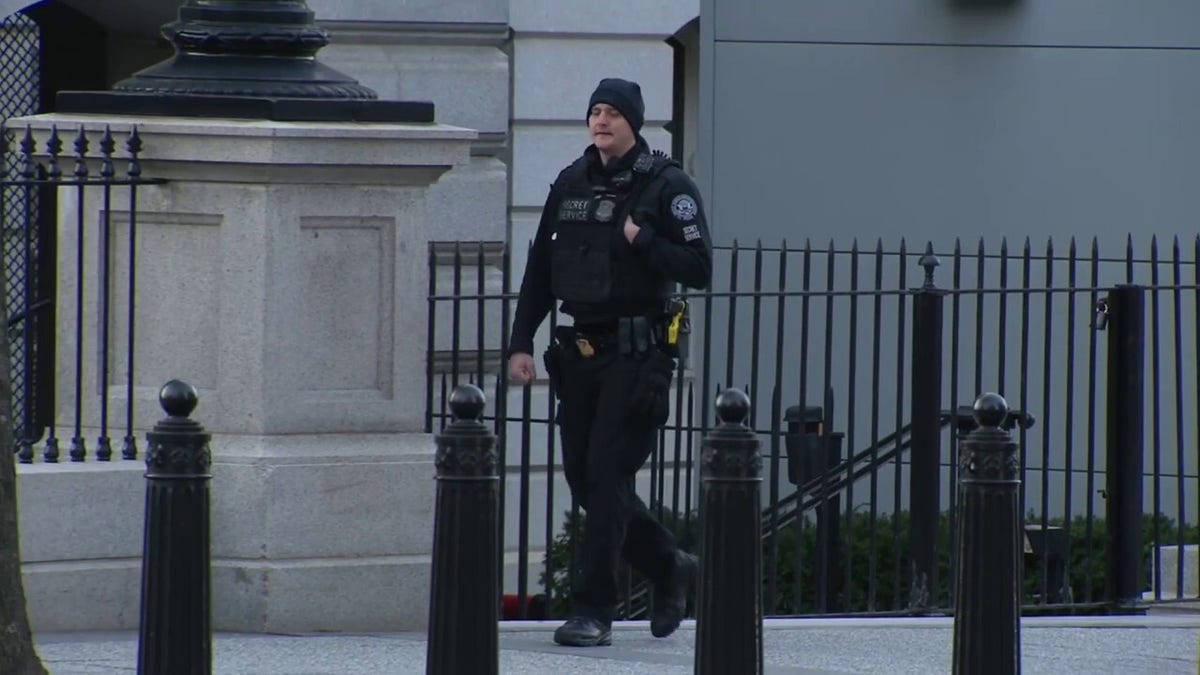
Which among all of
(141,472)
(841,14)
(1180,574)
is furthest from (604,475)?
(841,14)

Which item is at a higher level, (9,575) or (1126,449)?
(1126,449)

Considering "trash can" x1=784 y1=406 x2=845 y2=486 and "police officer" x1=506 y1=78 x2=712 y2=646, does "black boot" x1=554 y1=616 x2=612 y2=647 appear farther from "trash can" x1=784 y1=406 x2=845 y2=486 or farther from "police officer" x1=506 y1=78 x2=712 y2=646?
"trash can" x1=784 y1=406 x2=845 y2=486

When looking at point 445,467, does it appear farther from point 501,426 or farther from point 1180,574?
point 1180,574

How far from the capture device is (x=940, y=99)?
46.7 feet

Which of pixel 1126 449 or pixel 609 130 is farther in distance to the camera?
pixel 1126 449

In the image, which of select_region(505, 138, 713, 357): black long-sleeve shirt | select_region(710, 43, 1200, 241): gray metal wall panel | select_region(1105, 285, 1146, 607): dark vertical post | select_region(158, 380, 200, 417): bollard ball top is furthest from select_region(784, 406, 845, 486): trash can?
select_region(158, 380, 200, 417): bollard ball top

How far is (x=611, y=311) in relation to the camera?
8.06 m

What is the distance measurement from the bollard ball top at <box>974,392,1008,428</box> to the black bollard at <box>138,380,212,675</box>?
1912 millimetres

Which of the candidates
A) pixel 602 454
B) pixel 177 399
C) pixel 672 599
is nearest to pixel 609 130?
pixel 602 454

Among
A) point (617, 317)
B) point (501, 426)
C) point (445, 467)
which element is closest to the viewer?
point (445, 467)

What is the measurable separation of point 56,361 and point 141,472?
0.56 metres

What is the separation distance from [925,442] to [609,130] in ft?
8.36

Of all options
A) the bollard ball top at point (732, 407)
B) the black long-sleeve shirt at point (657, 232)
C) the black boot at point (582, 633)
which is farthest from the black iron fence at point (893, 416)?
the bollard ball top at point (732, 407)

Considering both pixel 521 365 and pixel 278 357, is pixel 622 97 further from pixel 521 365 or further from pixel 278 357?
pixel 278 357
